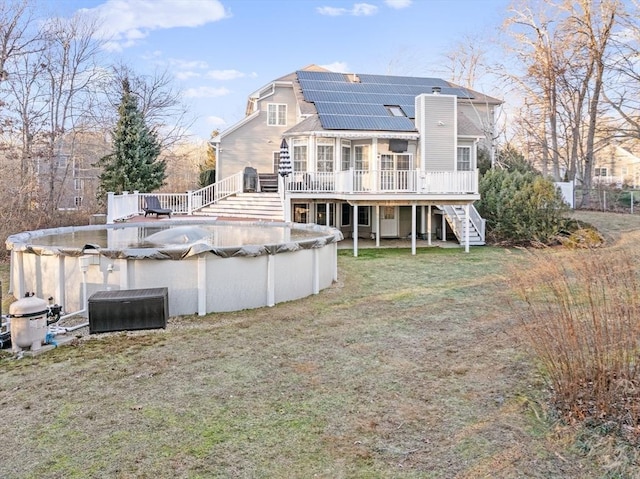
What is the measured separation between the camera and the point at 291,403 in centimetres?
393

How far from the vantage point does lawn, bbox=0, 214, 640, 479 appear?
3018 mm

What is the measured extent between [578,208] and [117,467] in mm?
25277

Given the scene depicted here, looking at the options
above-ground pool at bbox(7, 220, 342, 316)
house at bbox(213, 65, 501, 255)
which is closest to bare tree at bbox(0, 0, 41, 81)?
house at bbox(213, 65, 501, 255)

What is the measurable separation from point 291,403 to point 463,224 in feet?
41.5

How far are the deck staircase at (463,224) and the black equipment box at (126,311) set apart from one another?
11.4 metres

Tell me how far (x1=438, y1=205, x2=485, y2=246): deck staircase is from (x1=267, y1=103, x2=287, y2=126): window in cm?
869

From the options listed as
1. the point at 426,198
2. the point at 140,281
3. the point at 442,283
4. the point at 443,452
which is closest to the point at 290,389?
the point at 443,452

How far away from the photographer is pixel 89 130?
2378 centimetres

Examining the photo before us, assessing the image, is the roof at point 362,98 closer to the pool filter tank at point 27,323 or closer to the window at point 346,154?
the window at point 346,154

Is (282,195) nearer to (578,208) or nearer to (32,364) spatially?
(32,364)

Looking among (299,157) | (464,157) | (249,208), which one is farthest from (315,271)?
(464,157)

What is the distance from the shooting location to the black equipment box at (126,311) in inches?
231

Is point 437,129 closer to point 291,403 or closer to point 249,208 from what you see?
point 249,208

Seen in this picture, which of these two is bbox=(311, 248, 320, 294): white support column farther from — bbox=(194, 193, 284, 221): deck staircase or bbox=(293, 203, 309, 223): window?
bbox=(293, 203, 309, 223): window
